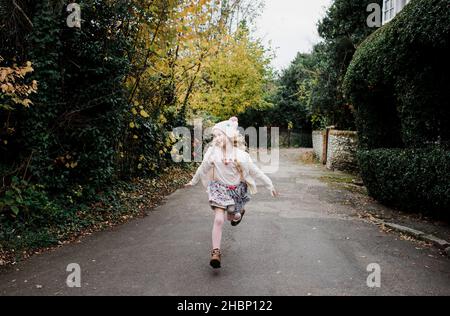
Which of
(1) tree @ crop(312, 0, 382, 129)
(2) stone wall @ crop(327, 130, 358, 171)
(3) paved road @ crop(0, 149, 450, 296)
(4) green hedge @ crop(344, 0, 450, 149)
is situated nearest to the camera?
(3) paved road @ crop(0, 149, 450, 296)

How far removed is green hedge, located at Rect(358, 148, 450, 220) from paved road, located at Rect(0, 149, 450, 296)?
1.35 m

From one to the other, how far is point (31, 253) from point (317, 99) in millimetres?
16760

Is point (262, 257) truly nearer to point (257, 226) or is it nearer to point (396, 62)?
point (257, 226)

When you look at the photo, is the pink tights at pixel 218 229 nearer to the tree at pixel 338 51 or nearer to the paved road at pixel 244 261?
the paved road at pixel 244 261

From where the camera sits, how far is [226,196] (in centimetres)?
508

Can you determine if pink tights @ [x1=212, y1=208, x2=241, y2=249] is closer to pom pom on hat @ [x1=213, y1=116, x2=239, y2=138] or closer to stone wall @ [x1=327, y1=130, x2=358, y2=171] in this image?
pom pom on hat @ [x1=213, y1=116, x2=239, y2=138]

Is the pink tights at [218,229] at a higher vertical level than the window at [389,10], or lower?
lower

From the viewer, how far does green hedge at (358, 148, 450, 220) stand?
7148mm

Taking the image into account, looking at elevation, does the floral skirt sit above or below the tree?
below

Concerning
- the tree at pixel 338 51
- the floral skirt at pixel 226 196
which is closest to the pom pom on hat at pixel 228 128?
the floral skirt at pixel 226 196

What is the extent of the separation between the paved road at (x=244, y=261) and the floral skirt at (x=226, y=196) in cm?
79

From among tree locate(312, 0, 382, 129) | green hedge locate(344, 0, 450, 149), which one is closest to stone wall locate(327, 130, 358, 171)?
tree locate(312, 0, 382, 129)

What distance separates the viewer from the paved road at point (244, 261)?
4277 mm

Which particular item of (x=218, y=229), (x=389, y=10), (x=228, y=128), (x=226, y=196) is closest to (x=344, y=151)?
(x=389, y=10)
